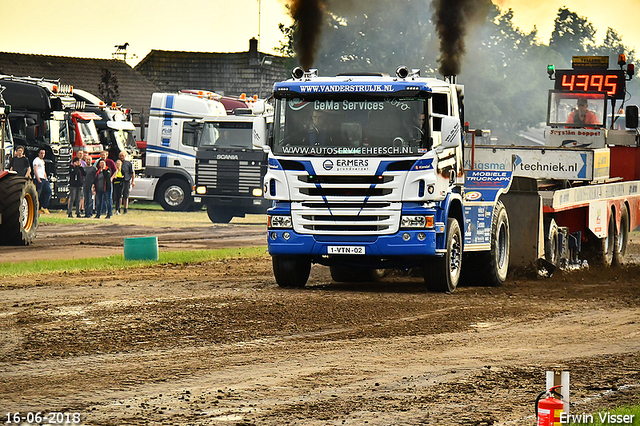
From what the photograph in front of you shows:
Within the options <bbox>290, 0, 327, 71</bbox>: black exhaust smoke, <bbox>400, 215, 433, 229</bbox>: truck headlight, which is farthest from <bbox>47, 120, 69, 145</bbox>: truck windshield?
<bbox>400, 215, 433, 229</bbox>: truck headlight

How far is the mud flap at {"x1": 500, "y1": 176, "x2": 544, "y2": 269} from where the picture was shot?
56.4ft

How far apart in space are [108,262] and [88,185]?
536 inches

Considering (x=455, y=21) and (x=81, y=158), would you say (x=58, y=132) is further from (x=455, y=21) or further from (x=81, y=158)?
(x=455, y=21)

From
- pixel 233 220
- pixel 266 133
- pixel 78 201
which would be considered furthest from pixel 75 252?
pixel 233 220

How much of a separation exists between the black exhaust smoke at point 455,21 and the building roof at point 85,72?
39745 millimetres

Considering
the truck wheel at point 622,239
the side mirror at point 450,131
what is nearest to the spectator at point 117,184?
the truck wheel at point 622,239

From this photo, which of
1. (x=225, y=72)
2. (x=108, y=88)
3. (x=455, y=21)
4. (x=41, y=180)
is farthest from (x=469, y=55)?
(x=455, y=21)

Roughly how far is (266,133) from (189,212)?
22595mm

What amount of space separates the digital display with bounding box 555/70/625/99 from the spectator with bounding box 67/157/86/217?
1449 cm

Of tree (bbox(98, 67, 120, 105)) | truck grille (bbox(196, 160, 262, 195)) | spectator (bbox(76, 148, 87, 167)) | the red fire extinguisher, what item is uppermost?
tree (bbox(98, 67, 120, 105))

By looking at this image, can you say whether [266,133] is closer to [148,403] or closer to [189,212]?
[148,403]

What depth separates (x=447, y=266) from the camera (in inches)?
571

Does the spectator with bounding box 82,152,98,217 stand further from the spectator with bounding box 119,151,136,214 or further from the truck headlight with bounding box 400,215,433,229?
the truck headlight with bounding box 400,215,433,229

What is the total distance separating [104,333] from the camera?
35.2ft
